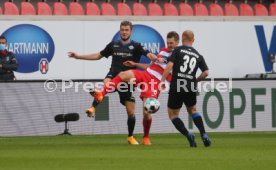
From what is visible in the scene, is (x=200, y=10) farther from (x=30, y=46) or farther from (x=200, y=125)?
(x=200, y=125)

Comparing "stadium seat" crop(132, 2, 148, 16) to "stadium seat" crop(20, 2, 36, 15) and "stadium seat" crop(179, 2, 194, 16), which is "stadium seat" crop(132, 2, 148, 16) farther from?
"stadium seat" crop(20, 2, 36, 15)

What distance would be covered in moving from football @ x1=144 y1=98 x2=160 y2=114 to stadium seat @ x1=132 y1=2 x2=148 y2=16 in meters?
13.6

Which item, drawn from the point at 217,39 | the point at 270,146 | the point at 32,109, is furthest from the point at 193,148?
the point at 217,39

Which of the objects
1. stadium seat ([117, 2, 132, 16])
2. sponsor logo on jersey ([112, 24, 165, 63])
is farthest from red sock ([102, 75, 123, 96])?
stadium seat ([117, 2, 132, 16])

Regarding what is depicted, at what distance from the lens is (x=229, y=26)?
29812 mm

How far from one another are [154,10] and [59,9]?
318 centimetres

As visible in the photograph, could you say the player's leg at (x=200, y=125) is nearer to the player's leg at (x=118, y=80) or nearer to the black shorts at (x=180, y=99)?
the black shorts at (x=180, y=99)

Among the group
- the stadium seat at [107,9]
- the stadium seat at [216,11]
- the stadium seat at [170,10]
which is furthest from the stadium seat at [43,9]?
the stadium seat at [216,11]

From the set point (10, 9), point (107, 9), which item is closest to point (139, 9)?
point (107, 9)

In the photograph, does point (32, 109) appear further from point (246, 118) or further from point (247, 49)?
point (247, 49)

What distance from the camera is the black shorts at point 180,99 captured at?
51.4 ft

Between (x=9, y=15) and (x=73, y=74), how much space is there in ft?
8.05

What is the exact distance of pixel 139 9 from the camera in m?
29.5

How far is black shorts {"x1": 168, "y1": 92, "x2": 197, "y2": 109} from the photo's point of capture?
1567cm
